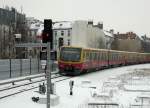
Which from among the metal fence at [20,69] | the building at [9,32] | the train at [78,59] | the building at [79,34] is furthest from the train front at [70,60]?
the building at [79,34]

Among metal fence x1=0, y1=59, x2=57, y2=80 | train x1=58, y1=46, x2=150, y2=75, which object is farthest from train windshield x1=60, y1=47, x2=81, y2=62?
metal fence x1=0, y1=59, x2=57, y2=80

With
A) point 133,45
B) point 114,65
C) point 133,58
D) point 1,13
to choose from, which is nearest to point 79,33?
point 133,58

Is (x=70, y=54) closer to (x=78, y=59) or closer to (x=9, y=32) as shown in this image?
(x=78, y=59)

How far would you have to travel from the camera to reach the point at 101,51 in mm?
48281

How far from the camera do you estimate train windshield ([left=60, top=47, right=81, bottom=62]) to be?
37750mm

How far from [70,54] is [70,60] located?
1.83ft

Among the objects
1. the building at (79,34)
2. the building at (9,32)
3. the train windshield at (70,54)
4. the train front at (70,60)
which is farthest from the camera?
the building at (79,34)

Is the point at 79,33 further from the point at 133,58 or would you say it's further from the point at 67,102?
the point at 67,102

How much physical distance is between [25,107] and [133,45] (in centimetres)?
14396

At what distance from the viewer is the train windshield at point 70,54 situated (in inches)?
1486

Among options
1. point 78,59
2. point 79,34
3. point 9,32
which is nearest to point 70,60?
point 78,59

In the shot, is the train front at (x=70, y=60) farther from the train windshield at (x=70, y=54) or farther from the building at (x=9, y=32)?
the building at (x=9, y=32)

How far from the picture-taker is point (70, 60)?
37.9 m

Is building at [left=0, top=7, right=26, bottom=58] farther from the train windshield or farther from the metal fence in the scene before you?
the train windshield
